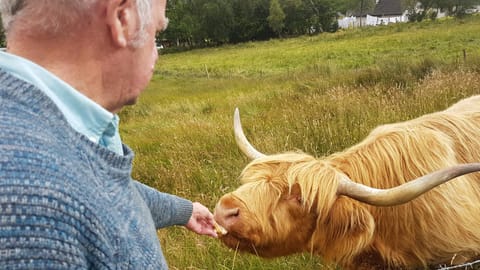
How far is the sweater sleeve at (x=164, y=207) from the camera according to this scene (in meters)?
2.27

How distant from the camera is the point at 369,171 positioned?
3611mm

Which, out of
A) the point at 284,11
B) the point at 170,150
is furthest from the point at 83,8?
the point at 284,11

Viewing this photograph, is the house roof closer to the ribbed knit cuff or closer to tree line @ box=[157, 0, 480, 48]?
tree line @ box=[157, 0, 480, 48]

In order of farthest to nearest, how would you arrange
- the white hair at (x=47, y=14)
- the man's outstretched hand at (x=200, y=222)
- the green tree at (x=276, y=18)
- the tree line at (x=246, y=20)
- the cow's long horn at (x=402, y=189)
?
the tree line at (x=246, y=20), the green tree at (x=276, y=18), the cow's long horn at (x=402, y=189), the man's outstretched hand at (x=200, y=222), the white hair at (x=47, y=14)

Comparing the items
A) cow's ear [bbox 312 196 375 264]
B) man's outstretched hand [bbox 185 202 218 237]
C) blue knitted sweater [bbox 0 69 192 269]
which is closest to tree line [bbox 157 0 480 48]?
cow's ear [bbox 312 196 375 264]

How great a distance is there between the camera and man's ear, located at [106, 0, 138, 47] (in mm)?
1237

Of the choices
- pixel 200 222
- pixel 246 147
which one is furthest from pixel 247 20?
pixel 200 222

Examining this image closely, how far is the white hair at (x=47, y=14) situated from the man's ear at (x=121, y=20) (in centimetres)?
5

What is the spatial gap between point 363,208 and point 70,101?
252 cm

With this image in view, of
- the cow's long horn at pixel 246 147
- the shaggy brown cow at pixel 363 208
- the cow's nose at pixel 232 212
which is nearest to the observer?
the cow's nose at pixel 232 212

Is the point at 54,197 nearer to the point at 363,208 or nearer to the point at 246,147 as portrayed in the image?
the point at 363,208

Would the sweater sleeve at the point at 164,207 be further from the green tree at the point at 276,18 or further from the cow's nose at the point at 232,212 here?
the green tree at the point at 276,18

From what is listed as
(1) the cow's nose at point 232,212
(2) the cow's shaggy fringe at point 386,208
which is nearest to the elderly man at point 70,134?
(1) the cow's nose at point 232,212

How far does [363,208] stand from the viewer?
11.2 feet
